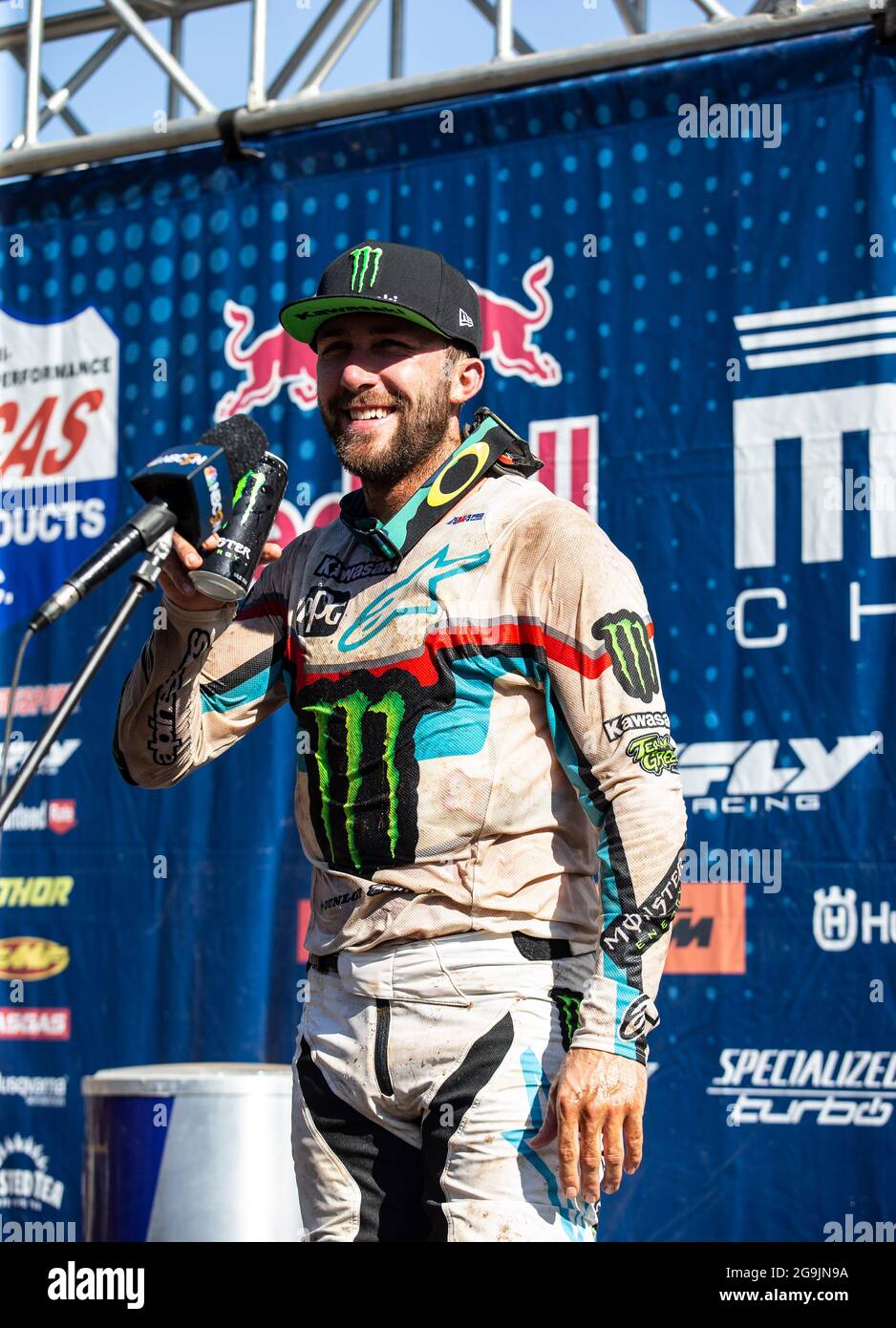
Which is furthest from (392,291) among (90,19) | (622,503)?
(90,19)

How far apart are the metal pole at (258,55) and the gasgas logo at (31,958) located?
8.53 ft

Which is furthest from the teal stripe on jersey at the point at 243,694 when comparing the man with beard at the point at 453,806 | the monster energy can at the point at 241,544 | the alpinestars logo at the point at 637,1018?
the alpinestars logo at the point at 637,1018

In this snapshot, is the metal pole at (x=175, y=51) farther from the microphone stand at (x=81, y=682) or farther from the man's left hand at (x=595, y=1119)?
the man's left hand at (x=595, y=1119)

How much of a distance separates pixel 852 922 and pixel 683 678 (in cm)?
75

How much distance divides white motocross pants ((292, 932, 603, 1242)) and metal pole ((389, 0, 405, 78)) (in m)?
3.33

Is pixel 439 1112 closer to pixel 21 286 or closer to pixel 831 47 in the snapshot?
pixel 831 47

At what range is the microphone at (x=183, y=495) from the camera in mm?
1812

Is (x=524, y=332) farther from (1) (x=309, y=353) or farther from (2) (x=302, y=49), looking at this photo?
(2) (x=302, y=49)

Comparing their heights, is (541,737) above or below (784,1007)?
above

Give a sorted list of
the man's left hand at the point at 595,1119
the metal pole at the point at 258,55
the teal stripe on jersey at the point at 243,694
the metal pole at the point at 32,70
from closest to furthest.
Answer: the man's left hand at the point at 595,1119 → the teal stripe on jersey at the point at 243,694 → the metal pole at the point at 258,55 → the metal pole at the point at 32,70

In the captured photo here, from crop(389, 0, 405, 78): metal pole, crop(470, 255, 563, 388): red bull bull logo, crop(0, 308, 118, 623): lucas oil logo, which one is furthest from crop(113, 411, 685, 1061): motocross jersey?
crop(0, 308, 118, 623): lucas oil logo

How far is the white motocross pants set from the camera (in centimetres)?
206

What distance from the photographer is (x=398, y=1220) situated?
2.17 m
